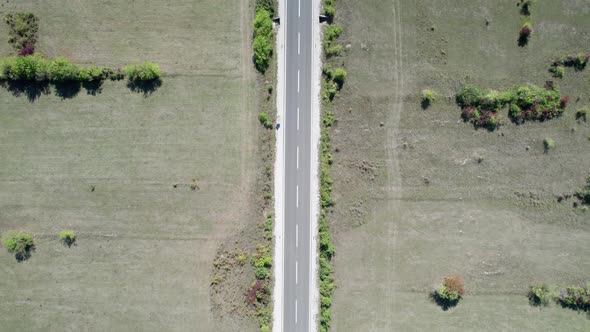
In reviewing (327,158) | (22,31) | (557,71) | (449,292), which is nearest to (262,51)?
(327,158)

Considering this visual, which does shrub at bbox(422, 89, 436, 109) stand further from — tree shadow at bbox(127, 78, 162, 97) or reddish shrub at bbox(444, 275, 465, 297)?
tree shadow at bbox(127, 78, 162, 97)

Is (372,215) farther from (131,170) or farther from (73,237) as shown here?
(73,237)

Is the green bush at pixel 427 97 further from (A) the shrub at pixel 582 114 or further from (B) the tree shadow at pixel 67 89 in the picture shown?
(B) the tree shadow at pixel 67 89

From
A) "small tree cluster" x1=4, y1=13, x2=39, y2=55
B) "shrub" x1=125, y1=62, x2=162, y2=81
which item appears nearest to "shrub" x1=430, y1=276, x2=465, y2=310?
"shrub" x1=125, y1=62, x2=162, y2=81

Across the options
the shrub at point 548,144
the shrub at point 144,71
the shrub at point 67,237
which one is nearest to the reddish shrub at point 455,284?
the shrub at point 548,144

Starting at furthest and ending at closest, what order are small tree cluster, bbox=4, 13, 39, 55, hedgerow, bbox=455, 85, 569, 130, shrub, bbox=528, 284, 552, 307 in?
small tree cluster, bbox=4, 13, 39, 55 → shrub, bbox=528, 284, 552, 307 → hedgerow, bbox=455, 85, 569, 130

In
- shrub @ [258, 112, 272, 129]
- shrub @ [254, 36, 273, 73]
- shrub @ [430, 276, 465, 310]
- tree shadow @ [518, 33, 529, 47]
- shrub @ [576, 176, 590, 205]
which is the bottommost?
shrub @ [430, 276, 465, 310]

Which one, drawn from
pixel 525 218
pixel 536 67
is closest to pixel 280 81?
pixel 536 67

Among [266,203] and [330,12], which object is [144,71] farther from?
[330,12]
